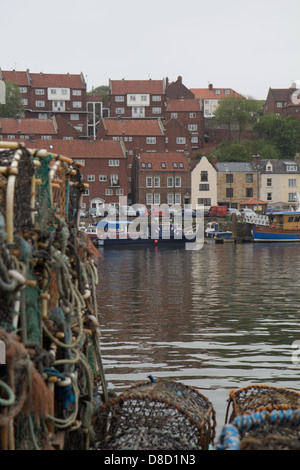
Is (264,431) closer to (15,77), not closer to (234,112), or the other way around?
(15,77)

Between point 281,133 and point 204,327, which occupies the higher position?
point 281,133

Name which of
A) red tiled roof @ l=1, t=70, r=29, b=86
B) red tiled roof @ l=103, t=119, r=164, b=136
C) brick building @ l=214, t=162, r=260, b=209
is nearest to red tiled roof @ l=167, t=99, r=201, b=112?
red tiled roof @ l=103, t=119, r=164, b=136

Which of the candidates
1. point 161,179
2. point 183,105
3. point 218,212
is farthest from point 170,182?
point 183,105

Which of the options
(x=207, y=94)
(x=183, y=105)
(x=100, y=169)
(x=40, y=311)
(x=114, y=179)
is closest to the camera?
(x=40, y=311)

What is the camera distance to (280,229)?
65750mm

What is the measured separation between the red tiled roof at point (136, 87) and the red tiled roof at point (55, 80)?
212 inches

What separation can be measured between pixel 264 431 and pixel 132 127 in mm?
88740

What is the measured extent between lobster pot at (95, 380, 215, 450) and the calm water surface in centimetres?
116

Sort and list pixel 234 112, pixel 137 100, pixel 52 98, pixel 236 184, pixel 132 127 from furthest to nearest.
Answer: pixel 234 112 → pixel 137 100 → pixel 52 98 → pixel 132 127 → pixel 236 184

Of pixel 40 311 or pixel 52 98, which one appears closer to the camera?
pixel 40 311

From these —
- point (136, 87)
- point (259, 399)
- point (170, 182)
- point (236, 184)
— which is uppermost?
point (136, 87)

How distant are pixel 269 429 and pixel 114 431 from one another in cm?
202

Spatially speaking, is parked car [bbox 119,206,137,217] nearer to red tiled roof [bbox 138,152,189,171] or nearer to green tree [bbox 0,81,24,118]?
red tiled roof [bbox 138,152,189,171]
